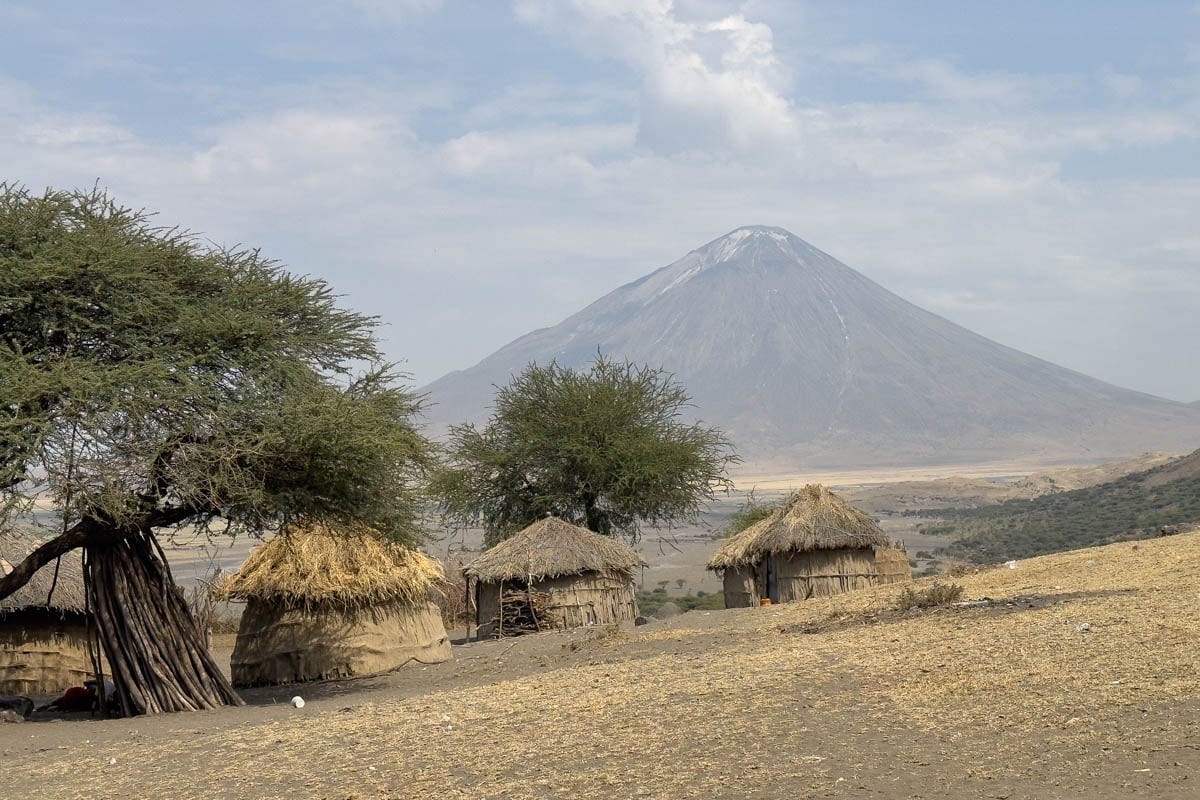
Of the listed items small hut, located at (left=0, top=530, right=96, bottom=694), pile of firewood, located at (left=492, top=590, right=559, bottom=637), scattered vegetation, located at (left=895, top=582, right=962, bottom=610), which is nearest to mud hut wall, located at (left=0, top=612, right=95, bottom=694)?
small hut, located at (left=0, top=530, right=96, bottom=694)

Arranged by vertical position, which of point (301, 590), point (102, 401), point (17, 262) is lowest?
point (301, 590)

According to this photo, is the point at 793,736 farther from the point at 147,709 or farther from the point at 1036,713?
the point at 147,709

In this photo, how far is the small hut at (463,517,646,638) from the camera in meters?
26.0

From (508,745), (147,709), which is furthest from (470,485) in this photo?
(508,745)

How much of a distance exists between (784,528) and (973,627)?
14364 millimetres

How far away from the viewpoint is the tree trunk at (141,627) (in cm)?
1527

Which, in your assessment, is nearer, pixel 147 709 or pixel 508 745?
pixel 508 745

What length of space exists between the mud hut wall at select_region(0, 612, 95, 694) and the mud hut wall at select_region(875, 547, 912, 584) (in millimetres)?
16035

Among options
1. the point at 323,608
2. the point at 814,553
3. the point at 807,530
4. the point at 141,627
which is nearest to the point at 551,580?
the point at 807,530

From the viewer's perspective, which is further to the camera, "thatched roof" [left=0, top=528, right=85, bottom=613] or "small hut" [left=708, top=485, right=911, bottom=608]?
"small hut" [left=708, top=485, right=911, bottom=608]

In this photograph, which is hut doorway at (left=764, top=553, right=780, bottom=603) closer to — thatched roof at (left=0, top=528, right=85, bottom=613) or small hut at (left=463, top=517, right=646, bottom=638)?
small hut at (left=463, top=517, right=646, bottom=638)

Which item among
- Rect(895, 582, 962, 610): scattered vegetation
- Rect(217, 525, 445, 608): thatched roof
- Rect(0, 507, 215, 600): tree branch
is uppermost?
Rect(0, 507, 215, 600): tree branch

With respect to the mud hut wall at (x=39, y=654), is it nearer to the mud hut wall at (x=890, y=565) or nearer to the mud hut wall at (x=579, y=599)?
the mud hut wall at (x=579, y=599)

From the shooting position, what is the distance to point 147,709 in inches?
602
